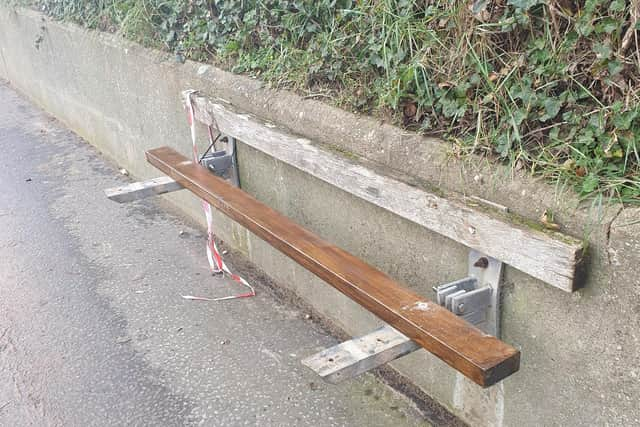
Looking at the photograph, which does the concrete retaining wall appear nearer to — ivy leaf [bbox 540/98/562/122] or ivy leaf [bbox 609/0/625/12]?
ivy leaf [bbox 540/98/562/122]

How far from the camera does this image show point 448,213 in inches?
92.7

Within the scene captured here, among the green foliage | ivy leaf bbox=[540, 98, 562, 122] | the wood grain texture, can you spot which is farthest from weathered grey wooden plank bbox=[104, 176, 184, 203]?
ivy leaf bbox=[540, 98, 562, 122]

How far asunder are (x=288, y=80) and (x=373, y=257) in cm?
107

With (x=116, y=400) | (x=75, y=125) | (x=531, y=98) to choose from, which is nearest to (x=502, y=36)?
(x=531, y=98)

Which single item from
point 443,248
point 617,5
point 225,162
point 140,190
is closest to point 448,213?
point 443,248

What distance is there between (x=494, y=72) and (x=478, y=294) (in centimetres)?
81

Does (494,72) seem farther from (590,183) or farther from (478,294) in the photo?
(478,294)

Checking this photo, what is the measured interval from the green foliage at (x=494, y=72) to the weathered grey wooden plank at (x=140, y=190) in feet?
2.90

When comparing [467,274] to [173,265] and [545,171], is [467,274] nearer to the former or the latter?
[545,171]

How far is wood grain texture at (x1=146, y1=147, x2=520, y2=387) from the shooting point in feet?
6.57

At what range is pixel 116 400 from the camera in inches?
121

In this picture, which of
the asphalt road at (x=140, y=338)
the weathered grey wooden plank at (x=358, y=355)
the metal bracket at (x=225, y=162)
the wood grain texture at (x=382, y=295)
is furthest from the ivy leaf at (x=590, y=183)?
the metal bracket at (x=225, y=162)

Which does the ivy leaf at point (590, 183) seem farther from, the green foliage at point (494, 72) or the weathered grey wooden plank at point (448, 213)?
the weathered grey wooden plank at point (448, 213)

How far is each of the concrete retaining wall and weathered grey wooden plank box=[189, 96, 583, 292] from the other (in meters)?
0.08
